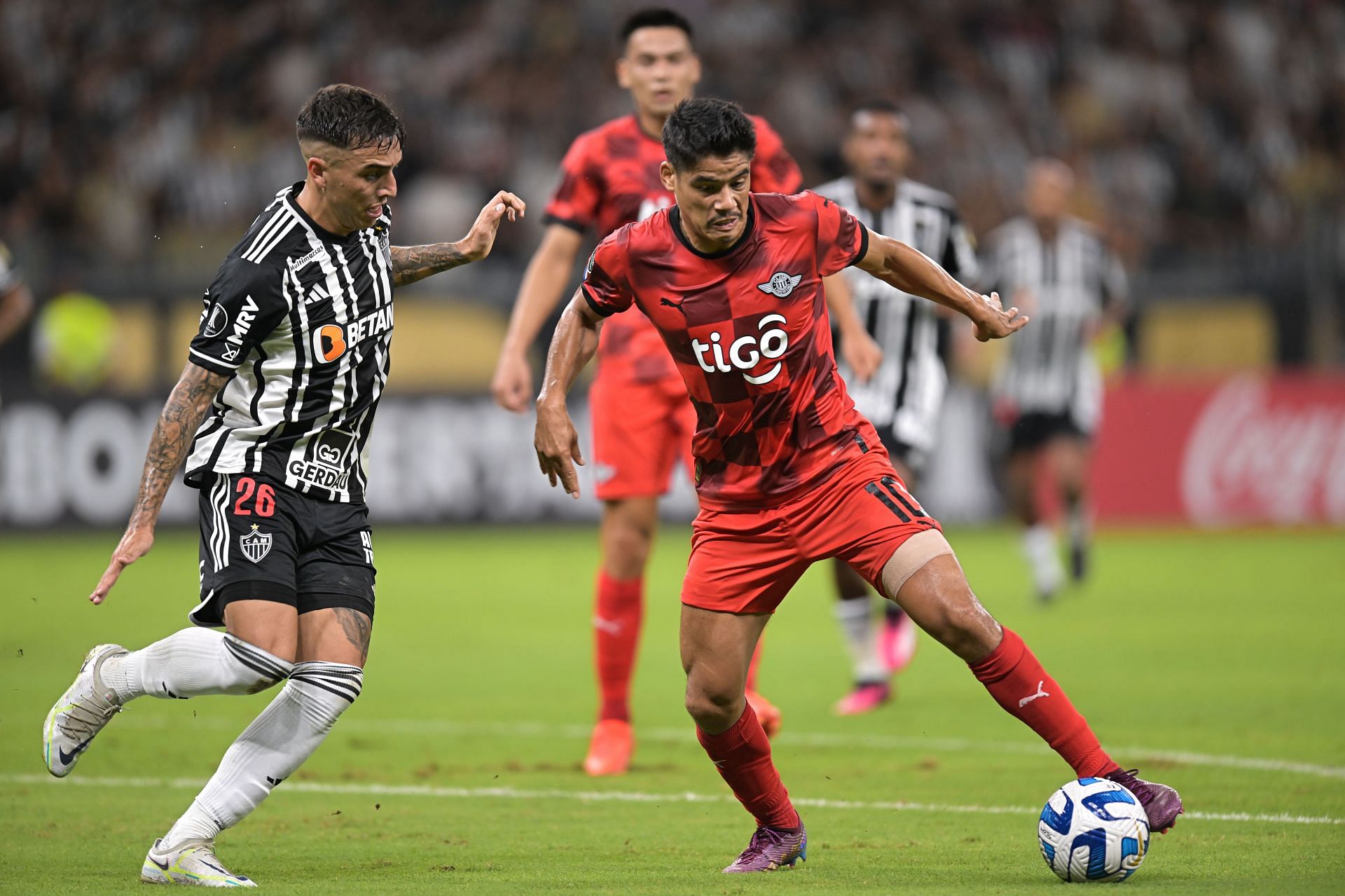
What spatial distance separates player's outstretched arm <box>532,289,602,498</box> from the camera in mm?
4852

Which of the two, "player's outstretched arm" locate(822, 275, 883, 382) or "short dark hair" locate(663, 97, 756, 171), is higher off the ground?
"short dark hair" locate(663, 97, 756, 171)

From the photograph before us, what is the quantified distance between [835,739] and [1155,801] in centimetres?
276

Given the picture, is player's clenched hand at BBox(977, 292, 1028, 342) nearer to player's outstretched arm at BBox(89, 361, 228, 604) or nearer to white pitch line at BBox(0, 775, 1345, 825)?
white pitch line at BBox(0, 775, 1345, 825)

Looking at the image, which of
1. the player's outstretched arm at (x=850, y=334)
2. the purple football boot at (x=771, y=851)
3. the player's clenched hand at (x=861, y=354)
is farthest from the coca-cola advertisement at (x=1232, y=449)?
the purple football boot at (x=771, y=851)

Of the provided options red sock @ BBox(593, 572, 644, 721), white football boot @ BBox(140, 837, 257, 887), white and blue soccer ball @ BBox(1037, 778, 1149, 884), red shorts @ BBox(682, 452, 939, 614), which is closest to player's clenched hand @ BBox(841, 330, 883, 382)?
red sock @ BBox(593, 572, 644, 721)

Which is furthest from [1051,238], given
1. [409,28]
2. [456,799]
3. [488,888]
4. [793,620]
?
[409,28]

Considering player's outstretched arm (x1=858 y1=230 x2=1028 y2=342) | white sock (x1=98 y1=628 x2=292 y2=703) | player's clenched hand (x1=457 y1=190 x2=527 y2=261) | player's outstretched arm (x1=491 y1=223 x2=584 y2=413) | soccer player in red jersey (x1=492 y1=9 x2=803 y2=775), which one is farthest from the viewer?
soccer player in red jersey (x1=492 y1=9 x2=803 y2=775)

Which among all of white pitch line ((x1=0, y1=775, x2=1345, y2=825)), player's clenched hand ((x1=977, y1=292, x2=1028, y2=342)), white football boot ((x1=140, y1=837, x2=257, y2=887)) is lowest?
white pitch line ((x1=0, y1=775, x2=1345, y2=825))

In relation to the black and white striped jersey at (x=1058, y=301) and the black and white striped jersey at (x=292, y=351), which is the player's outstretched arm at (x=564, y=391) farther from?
the black and white striped jersey at (x=1058, y=301)

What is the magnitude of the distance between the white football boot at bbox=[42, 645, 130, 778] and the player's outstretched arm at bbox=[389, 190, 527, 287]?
1.39 metres

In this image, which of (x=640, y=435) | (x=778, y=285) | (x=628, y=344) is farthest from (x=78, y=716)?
(x=628, y=344)

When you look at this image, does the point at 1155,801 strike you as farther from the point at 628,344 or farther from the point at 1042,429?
the point at 1042,429

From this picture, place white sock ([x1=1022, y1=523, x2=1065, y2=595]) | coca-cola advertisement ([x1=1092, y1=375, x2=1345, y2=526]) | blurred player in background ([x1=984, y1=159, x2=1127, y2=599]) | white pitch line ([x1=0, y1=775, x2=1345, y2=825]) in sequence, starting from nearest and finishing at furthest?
1. white pitch line ([x1=0, y1=775, x2=1345, y2=825])
2. white sock ([x1=1022, y1=523, x2=1065, y2=595])
3. blurred player in background ([x1=984, y1=159, x2=1127, y2=599])
4. coca-cola advertisement ([x1=1092, y1=375, x2=1345, y2=526])

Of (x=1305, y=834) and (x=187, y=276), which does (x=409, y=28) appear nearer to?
(x=187, y=276)
